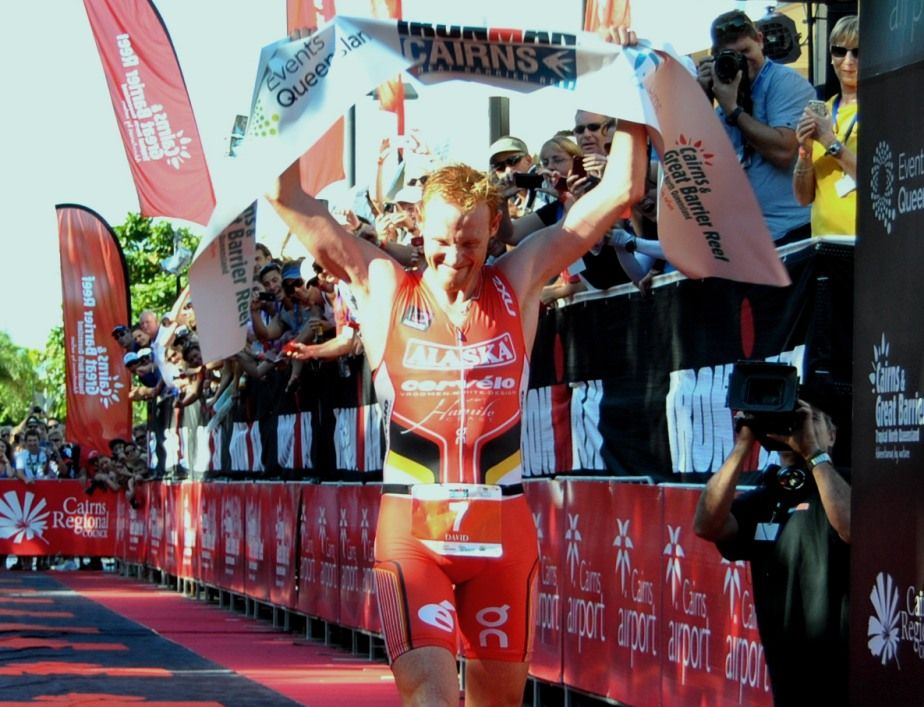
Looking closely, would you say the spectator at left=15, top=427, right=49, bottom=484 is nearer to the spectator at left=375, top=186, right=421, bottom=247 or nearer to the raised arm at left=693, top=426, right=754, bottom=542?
the spectator at left=375, top=186, right=421, bottom=247

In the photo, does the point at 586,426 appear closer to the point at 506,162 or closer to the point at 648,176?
A: the point at 648,176

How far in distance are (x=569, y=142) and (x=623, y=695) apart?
286 centimetres

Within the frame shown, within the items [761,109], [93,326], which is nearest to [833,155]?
[761,109]

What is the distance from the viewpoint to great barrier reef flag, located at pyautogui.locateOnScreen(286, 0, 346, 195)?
750 inches

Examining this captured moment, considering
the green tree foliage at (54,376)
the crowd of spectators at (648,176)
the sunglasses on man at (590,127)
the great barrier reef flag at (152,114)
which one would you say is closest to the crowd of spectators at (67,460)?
the great barrier reef flag at (152,114)

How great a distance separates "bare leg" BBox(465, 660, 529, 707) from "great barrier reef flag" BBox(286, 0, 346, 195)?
1294 cm

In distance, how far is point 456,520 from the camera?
5.84 metres

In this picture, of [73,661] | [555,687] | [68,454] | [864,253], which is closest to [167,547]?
[68,454]

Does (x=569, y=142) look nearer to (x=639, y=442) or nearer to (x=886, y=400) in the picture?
(x=639, y=442)

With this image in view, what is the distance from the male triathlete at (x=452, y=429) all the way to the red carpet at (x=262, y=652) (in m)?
5.36

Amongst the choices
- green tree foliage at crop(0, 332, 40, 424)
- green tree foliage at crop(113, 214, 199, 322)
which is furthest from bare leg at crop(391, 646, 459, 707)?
green tree foliage at crop(0, 332, 40, 424)

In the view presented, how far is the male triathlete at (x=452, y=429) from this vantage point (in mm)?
5820

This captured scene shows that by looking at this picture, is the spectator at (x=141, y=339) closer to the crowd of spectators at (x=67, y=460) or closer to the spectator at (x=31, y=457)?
the crowd of spectators at (x=67, y=460)

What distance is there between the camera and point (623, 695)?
30.0ft
